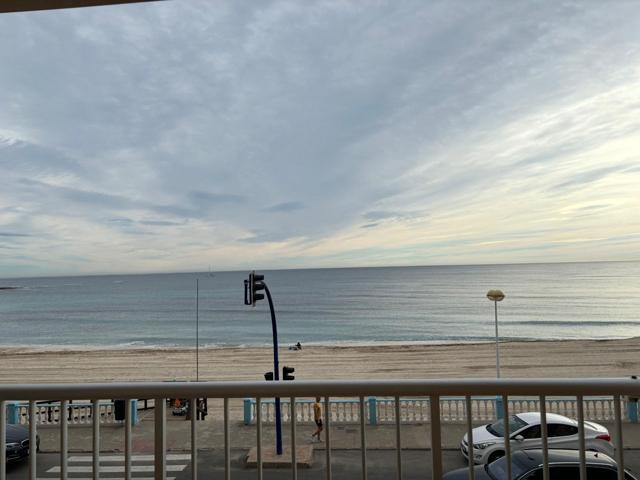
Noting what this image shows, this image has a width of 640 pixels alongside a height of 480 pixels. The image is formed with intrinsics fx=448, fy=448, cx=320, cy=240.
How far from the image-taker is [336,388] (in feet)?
4.35

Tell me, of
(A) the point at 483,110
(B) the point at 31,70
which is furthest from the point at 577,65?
(B) the point at 31,70

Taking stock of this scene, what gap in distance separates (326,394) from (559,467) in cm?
138

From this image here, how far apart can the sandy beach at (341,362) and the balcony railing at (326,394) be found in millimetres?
16412

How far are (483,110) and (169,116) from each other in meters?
8.00

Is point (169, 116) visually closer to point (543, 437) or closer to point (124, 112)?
point (124, 112)

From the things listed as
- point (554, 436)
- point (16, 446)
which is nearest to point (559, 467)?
point (554, 436)

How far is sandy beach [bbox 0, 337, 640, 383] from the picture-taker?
60.2ft

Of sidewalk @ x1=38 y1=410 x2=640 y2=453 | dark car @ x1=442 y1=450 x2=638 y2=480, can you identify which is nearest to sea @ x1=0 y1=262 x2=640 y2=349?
→ sidewalk @ x1=38 y1=410 x2=640 y2=453

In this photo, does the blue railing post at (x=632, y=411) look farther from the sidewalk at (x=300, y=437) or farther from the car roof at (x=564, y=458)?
the car roof at (x=564, y=458)

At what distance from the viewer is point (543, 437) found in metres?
1.27

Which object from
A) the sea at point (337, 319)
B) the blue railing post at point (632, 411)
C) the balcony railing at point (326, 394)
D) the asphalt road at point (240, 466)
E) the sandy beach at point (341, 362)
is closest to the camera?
the balcony railing at point (326, 394)

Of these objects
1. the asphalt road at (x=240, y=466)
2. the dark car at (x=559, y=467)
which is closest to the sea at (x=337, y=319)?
the asphalt road at (x=240, y=466)

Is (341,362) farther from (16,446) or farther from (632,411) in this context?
(16,446)

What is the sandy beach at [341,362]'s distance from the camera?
1836 centimetres
